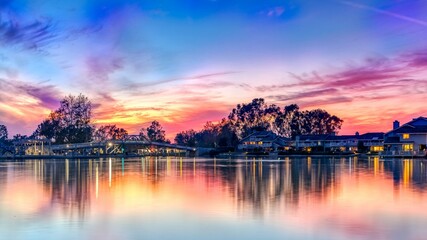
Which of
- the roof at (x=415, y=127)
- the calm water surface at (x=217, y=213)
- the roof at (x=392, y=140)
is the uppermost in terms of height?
the roof at (x=415, y=127)

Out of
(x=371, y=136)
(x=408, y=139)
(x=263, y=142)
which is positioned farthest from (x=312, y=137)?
(x=408, y=139)

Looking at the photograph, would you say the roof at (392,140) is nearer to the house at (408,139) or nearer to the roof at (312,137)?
the house at (408,139)

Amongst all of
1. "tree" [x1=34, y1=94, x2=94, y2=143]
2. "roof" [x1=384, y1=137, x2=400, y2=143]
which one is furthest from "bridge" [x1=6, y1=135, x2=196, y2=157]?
"roof" [x1=384, y1=137, x2=400, y2=143]

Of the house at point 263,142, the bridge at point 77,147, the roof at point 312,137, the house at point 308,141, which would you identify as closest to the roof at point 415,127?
the house at point 308,141

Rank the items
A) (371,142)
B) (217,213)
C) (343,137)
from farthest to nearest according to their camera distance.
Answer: (343,137)
(371,142)
(217,213)

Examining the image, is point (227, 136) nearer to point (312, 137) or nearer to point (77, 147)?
point (312, 137)

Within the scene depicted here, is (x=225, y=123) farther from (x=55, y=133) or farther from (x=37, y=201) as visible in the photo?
(x=37, y=201)

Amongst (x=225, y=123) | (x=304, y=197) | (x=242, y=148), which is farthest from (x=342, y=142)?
(x=304, y=197)

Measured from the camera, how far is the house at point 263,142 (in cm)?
12231

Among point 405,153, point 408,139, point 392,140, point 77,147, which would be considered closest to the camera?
point 405,153

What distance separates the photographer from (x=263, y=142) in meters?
123

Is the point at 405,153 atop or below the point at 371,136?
below

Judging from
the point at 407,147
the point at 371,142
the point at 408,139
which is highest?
the point at 408,139

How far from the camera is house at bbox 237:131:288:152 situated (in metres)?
122
